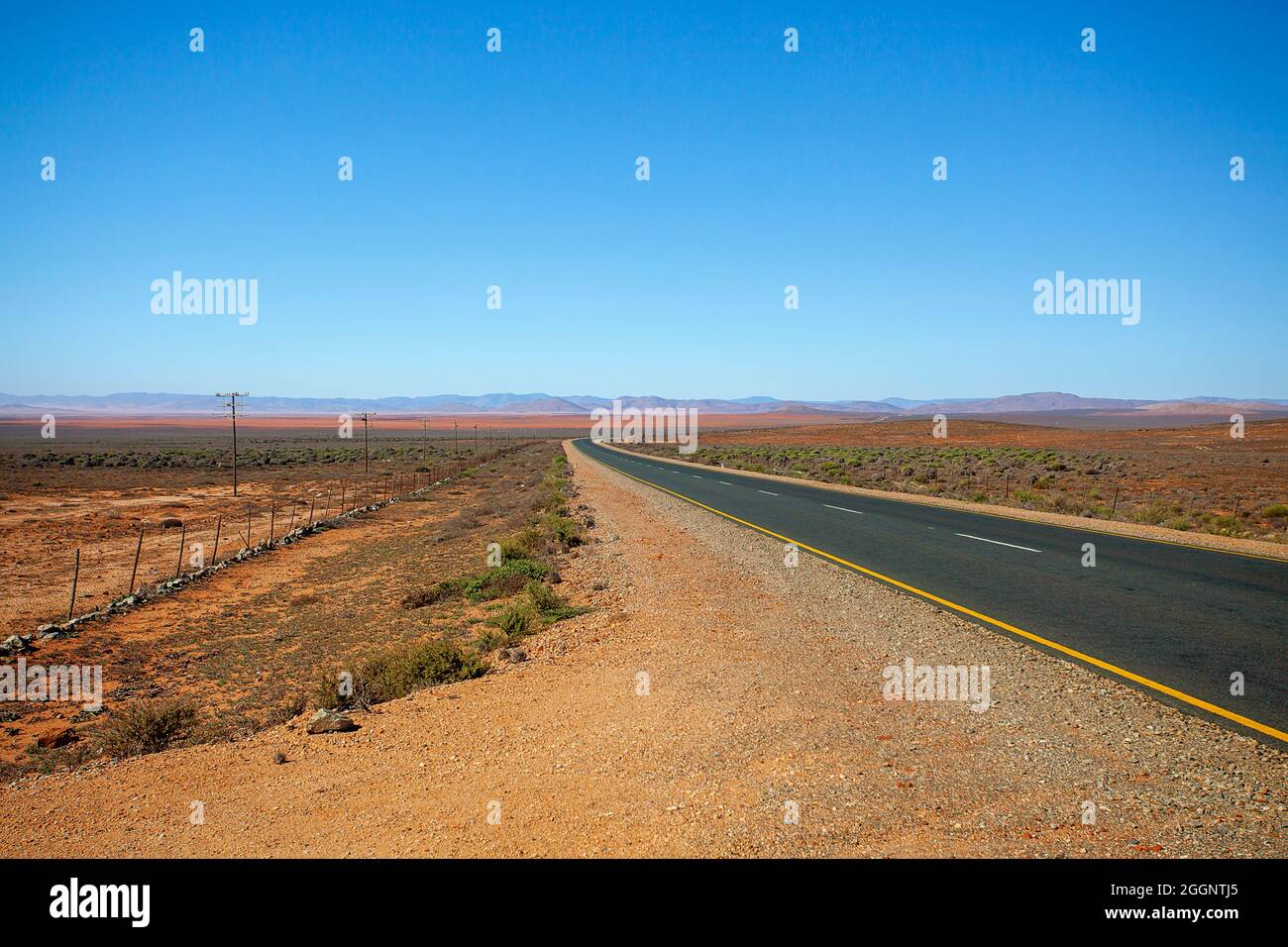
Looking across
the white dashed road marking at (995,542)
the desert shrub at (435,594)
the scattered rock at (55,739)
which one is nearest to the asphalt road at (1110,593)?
the white dashed road marking at (995,542)

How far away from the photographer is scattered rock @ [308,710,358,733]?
7020mm

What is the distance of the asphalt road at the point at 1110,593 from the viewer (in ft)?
21.7

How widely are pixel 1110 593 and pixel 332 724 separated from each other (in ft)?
32.3

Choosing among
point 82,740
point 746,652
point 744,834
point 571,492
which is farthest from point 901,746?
point 571,492

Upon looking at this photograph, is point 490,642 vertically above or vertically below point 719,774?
below

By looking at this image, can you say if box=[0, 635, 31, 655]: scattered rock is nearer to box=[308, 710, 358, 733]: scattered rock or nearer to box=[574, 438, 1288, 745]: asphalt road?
box=[308, 710, 358, 733]: scattered rock

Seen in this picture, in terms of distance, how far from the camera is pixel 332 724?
7.05 metres

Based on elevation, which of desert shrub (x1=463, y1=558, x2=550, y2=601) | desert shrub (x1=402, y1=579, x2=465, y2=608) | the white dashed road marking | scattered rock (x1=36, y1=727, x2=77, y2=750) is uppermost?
the white dashed road marking

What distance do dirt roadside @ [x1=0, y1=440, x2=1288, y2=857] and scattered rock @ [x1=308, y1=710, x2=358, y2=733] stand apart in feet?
0.55

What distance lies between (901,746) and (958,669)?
197 centimetres

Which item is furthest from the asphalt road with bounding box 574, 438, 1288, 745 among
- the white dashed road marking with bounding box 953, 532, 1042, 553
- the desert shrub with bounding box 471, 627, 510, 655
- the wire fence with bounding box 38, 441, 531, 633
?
the wire fence with bounding box 38, 441, 531, 633

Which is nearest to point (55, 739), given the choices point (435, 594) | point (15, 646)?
point (15, 646)

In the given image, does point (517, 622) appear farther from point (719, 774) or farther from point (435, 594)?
point (719, 774)
